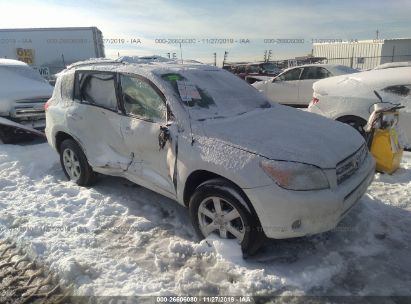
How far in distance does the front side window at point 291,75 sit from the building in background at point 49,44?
12.2 meters

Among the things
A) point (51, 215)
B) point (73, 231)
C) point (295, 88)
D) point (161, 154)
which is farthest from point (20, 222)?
point (295, 88)

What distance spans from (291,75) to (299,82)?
0.45 meters

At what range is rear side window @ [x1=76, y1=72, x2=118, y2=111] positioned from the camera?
Result: 4430 millimetres

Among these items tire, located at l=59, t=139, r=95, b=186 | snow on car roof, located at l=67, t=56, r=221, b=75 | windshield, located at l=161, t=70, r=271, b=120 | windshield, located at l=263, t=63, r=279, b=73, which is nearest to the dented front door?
snow on car roof, located at l=67, t=56, r=221, b=75

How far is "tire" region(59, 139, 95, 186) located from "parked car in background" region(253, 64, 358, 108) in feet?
23.5

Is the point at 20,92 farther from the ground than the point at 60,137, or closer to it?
farther from the ground

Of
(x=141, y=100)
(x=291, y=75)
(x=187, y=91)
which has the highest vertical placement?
(x=187, y=91)

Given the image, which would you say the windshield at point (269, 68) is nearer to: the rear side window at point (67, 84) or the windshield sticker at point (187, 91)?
the rear side window at point (67, 84)

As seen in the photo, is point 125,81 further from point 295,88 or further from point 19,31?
point 19,31

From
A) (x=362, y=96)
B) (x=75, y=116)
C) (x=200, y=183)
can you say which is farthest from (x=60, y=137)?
(x=362, y=96)

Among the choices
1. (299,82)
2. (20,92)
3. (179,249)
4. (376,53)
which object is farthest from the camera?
(376,53)

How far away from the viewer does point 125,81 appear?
430 centimetres

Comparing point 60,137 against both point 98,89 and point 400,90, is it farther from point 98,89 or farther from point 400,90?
point 400,90

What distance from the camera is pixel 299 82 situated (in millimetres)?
11250
